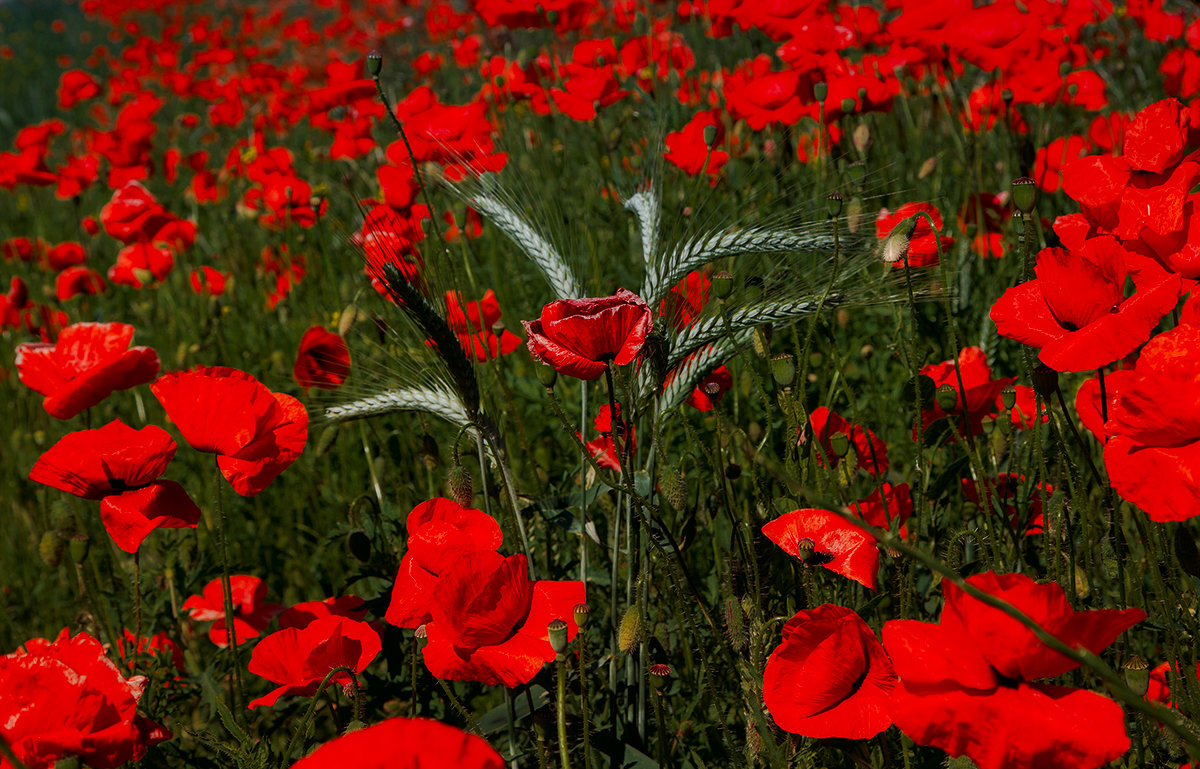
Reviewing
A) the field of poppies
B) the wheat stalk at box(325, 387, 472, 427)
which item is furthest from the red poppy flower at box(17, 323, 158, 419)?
the wheat stalk at box(325, 387, 472, 427)

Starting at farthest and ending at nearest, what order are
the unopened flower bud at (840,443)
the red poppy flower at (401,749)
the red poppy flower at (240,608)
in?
the red poppy flower at (240,608) → the unopened flower bud at (840,443) → the red poppy flower at (401,749)

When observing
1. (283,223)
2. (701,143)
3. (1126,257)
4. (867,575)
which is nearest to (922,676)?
(867,575)

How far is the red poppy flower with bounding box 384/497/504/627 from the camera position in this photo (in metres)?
1.14

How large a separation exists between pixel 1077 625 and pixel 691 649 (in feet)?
3.32

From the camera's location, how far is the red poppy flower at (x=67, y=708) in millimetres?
1060

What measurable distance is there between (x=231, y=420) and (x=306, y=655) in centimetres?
32

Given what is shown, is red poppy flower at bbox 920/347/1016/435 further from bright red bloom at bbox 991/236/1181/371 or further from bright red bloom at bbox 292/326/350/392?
bright red bloom at bbox 292/326/350/392

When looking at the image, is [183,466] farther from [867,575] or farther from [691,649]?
[867,575]

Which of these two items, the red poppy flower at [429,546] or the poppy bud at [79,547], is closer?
the red poppy flower at [429,546]

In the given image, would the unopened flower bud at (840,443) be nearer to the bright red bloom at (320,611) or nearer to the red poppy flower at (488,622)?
the red poppy flower at (488,622)

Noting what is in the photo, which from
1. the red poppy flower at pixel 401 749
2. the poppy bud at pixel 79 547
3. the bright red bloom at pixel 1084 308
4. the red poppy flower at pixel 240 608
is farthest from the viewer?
the red poppy flower at pixel 240 608

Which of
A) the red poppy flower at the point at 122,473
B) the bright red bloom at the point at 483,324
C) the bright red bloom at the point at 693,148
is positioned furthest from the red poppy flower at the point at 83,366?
the bright red bloom at the point at 693,148

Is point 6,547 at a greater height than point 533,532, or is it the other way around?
point 533,532

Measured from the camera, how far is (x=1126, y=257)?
1175mm
